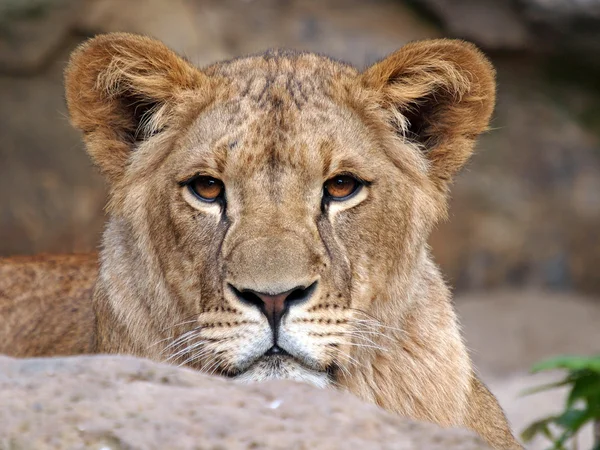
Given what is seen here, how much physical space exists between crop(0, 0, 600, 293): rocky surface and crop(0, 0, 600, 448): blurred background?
1cm

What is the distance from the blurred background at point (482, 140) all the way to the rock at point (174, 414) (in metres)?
7.62

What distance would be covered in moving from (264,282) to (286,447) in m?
1.27

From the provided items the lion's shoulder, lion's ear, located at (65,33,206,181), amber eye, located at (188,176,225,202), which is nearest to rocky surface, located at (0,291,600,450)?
amber eye, located at (188,176,225,202)

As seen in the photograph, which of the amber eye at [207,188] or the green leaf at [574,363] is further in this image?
the amber eye at [207,188]

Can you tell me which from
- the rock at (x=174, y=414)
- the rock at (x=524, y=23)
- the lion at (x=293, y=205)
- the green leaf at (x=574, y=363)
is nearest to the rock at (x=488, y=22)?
the rock at (x=524, y=23)

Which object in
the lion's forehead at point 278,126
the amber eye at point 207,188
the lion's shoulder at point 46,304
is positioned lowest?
the lion's shoulder at point 46,304

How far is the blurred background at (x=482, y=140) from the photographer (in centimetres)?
1068

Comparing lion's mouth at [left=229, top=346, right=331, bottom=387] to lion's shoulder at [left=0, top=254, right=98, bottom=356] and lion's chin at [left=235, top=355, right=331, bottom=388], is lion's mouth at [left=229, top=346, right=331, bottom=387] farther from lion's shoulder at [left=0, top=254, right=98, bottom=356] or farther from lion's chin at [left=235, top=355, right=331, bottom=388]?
lion's shoulder at [left=0, top=254, right=98, bottom=356]

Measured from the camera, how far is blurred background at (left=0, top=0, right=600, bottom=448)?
35.0 feet

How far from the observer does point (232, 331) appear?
396cm

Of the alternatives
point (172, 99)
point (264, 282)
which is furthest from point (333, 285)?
point (172, 99)

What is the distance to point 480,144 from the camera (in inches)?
447

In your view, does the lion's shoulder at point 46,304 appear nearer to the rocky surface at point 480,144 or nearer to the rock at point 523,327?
the rocky surface at point 480,144

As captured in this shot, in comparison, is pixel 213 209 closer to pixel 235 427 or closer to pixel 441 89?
pixel 441 89
